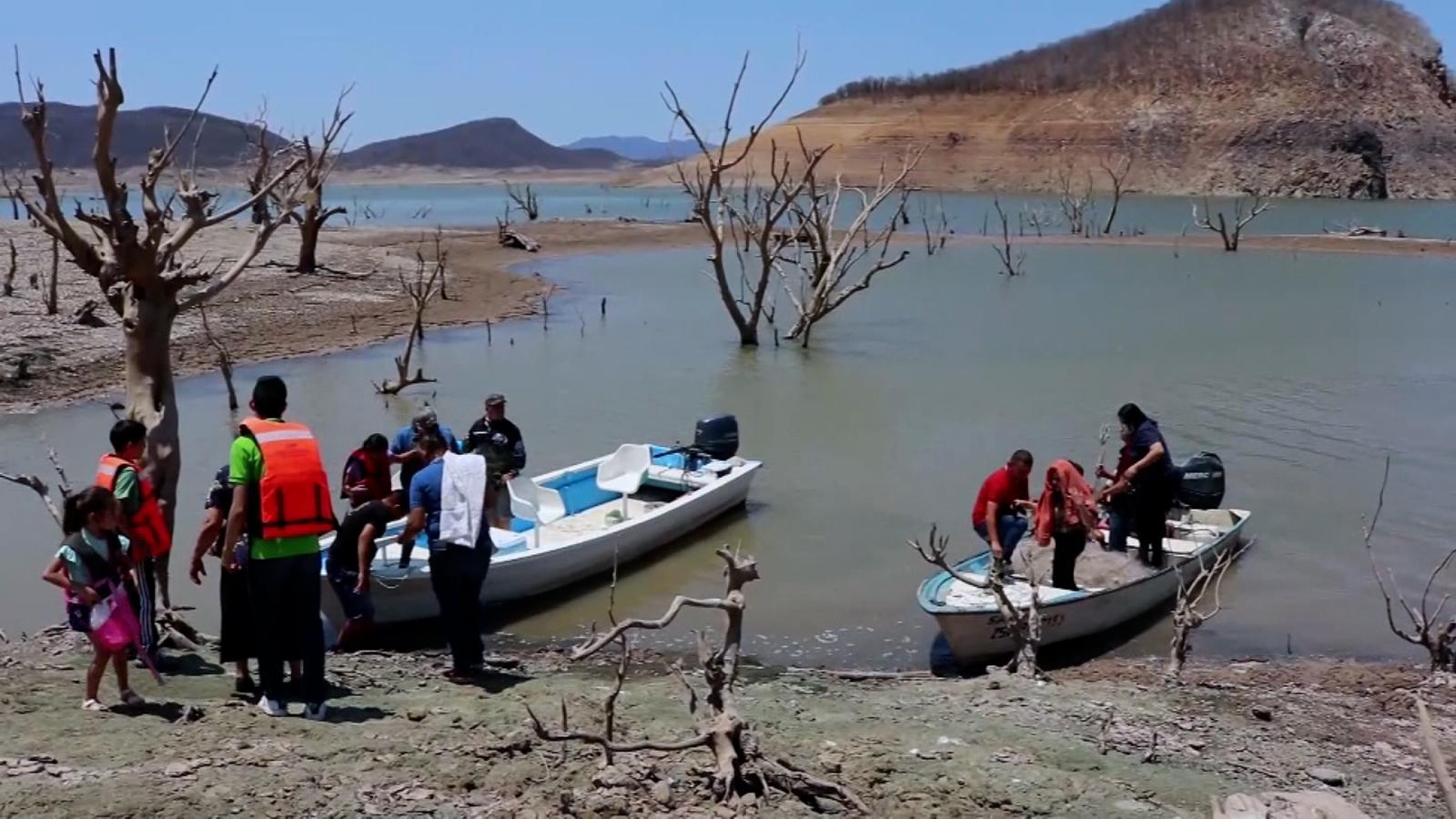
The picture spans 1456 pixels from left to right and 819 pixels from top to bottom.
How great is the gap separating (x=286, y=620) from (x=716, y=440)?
6937 mm

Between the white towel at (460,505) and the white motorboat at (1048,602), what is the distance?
3273 mm

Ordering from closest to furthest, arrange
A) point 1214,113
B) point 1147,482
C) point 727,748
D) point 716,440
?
1. point 727,748
2. point 1147,482
3. point 716,440
4. point 1214,113

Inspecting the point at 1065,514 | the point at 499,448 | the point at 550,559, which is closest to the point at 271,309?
the point at 499,448

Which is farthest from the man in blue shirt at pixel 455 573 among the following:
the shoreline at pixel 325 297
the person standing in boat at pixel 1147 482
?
the shoreline at pixel 325 297

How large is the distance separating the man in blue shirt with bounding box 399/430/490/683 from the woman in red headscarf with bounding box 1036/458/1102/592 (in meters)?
3.94

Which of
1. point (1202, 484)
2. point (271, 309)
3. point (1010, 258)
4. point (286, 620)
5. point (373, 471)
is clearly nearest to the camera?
point (286, 620)

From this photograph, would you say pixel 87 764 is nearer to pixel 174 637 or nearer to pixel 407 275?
pixel 174 637

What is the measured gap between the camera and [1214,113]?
8475 cm

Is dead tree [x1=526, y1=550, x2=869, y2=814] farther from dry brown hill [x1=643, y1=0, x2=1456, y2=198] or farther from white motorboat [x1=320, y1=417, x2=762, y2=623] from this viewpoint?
dry brown hill [x1=643, y1=0, x2=1456, y2=198]

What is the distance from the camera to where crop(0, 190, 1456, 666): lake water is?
10.6 m

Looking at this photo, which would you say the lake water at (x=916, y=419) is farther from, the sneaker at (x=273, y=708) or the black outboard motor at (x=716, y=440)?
the sneaker at (x=273, y=708)

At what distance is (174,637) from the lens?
7707 mm

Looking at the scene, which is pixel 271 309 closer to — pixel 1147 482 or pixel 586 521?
pixel 586 521

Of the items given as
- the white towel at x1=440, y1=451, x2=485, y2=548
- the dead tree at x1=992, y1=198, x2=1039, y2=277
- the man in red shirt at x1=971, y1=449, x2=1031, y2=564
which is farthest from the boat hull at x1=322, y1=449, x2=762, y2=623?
the dead tree at x1=992, y1=198, x2=1039, y2=277
